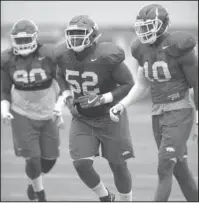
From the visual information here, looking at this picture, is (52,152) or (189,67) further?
(52,152)

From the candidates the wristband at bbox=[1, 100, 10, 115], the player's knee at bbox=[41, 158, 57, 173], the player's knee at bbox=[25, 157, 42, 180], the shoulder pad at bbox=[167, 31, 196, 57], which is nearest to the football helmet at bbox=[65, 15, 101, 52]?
the shoulder pad at bbox=[167, 31, 196, 57]

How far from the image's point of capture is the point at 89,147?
7.16 meters

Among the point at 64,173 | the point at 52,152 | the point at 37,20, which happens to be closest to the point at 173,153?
the point at 52,152

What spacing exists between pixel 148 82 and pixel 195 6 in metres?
16.2

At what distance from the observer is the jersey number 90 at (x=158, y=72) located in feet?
22.8

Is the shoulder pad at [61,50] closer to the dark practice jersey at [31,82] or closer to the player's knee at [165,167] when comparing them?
the dark practice jersey at [31,82]

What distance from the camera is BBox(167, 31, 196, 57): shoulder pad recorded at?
6855 millimetres

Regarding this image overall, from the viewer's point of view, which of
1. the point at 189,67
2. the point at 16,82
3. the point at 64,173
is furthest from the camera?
the point at 64,173

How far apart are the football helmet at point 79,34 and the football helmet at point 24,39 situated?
923 millimetres

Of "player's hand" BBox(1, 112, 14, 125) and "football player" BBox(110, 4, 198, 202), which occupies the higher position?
"football player" BBox(110, 4, 198, 202)

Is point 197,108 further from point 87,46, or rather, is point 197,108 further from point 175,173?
point 87,46

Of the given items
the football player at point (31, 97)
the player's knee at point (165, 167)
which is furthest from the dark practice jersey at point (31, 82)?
the player's knee at point (165, 167)

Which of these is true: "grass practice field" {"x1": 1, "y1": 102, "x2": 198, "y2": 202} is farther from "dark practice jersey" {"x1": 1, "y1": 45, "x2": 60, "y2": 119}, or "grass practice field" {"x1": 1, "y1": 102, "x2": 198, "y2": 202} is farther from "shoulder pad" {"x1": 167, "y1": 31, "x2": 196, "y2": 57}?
"shoulder pad" {"x1": 167, "y1": 31, "x2": 196, "y2": 57}

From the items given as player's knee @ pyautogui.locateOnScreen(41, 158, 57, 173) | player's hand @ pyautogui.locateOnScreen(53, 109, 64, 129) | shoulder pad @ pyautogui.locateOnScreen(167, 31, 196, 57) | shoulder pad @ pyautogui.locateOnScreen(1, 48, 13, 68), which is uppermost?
shoulder pad @ pyautogui.locateOnScreen(167, 31, 196, 57)
